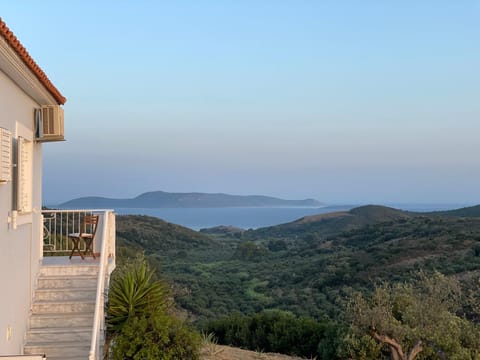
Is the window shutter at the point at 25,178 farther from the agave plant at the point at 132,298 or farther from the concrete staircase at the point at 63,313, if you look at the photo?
the agave plant at the point at 132,298

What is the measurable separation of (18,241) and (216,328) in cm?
710

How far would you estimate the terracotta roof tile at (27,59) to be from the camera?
5787mm

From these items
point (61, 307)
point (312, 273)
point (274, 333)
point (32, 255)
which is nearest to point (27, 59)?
point (32, 255)

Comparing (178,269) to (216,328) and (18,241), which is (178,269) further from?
(18,241)

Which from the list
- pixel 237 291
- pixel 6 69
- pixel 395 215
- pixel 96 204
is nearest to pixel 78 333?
pixel 6 69

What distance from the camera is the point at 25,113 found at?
8680 mm

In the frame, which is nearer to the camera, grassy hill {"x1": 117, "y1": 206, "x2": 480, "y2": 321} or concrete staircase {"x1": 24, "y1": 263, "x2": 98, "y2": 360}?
concrete staircase {"x1": 24, "y1": 263, "x2": 98, "y2": 360}

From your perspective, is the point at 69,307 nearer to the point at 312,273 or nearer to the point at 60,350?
the point at 60,350

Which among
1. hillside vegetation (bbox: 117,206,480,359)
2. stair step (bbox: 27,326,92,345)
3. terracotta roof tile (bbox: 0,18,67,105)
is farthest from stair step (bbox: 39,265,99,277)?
hillside vegetation (bbox: 117,206,480,359)

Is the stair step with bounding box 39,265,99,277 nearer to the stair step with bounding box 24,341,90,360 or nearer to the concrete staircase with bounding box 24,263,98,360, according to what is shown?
the concrete staircase with bounding box 24,263,98,360

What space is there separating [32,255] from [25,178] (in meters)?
1.48

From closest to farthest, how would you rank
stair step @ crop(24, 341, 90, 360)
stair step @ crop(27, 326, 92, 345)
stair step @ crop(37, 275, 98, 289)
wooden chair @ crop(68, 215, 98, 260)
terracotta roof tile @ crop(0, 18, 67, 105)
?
terracotta roof tile @ crop(0, 18, 67, 105)
stair step @ crop(24, 341, 90, 360)
stair step @ crop(27, 326, 92, 345)
stair step @ crop(37, 275, 98, 289)
wooden chair @ crop(68, 215, 98, 260)

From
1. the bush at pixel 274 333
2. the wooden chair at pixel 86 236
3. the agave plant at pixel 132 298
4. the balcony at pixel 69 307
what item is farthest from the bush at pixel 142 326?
the bush at pixel 274 333

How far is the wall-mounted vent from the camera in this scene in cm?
669
